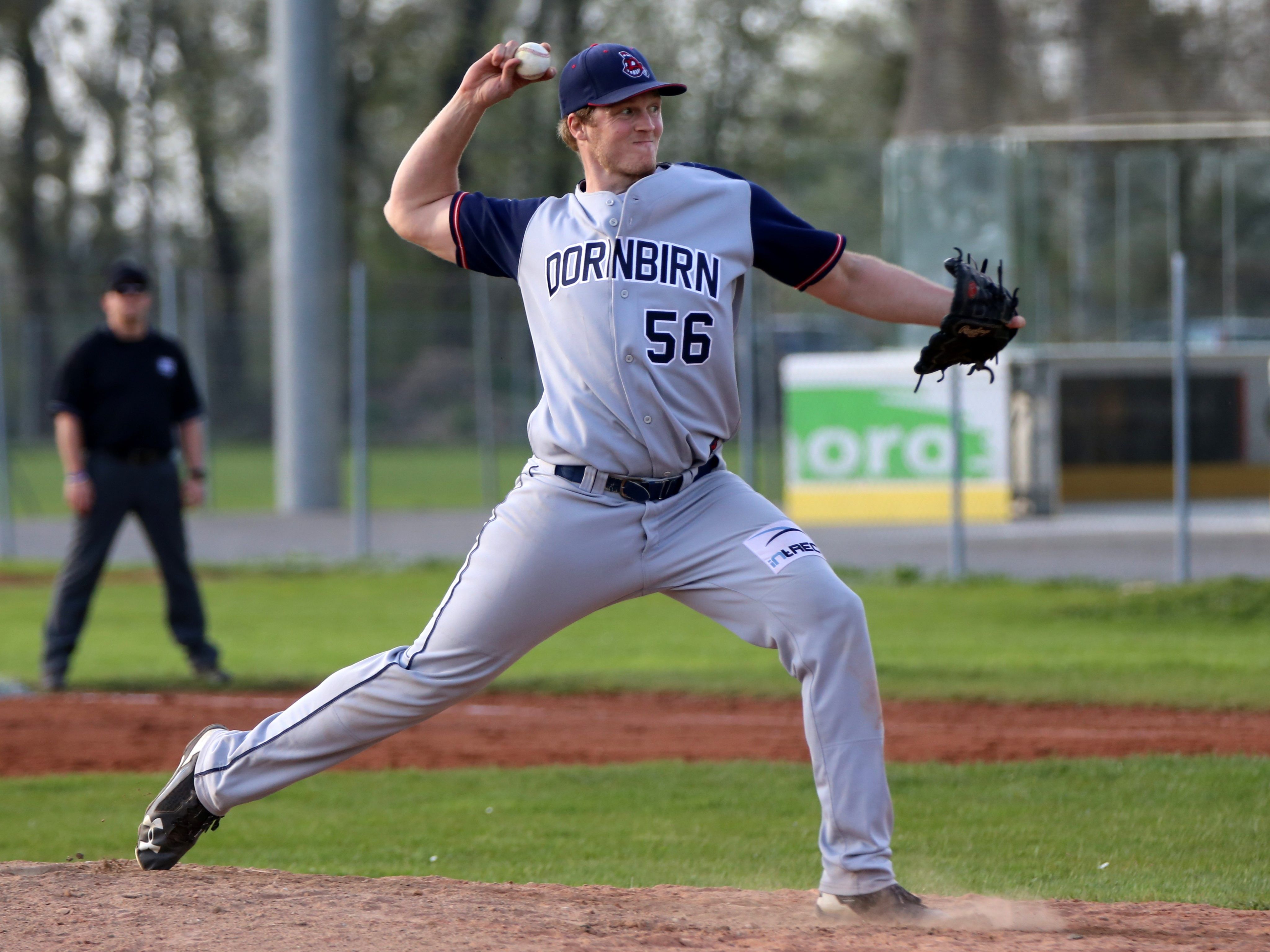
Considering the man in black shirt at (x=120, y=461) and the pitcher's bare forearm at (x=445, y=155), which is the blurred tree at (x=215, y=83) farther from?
the pitcher's bare forearm at (x=445, y=155)

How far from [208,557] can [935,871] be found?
1309 cm

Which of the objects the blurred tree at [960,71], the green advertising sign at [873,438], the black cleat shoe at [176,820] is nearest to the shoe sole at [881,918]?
the black cleat shoe at [176,820]

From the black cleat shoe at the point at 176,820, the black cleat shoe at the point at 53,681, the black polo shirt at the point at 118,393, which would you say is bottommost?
the black cleat shoe at the point at 53,681

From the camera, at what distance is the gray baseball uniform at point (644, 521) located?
12.5ft

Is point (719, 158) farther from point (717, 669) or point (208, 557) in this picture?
point (717, 669)

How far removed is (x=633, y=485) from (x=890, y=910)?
1.22 meters

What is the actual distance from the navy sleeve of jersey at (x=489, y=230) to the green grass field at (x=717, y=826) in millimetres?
1981

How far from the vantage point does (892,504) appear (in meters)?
18.3

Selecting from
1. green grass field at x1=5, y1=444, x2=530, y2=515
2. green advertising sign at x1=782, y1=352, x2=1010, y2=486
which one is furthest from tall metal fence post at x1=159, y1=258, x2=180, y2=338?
green advertising sign at x1=782, y1=352, x2=1010, y2=486

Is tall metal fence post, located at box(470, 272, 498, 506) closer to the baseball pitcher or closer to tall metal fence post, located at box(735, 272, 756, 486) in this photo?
tall metal fence post, located at box(735, 272, 756, 486)

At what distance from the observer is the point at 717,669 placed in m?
9.45

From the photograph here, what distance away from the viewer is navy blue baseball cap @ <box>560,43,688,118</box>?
3875 millimetres

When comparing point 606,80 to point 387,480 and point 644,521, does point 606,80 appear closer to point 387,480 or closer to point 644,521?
point 644,521

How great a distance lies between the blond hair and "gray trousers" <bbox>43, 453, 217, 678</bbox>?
5159 mm
